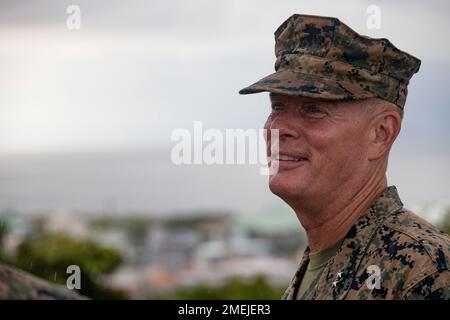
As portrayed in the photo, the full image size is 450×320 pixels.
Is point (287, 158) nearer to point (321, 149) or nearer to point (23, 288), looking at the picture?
point (321, 149)

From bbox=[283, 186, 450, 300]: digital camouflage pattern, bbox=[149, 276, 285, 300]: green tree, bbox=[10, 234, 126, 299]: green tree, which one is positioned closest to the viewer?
bbox=[283, 186, 450, 300]: digital camouflage pattern

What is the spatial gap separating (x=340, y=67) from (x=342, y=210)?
617mm

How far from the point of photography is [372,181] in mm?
3521

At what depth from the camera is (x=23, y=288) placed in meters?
2.95

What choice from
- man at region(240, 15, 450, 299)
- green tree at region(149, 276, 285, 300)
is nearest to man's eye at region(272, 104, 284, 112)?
man at region(240, 15, 450, 299)

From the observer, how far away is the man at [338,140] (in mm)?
3396

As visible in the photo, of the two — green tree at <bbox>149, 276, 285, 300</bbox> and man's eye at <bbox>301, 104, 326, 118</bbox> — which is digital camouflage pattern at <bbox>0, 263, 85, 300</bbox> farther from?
green tree at <bbox>149, 276, 285, 300</bbox>

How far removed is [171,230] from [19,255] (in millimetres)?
10062

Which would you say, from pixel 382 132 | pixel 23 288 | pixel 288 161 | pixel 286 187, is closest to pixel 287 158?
pixel 288 161

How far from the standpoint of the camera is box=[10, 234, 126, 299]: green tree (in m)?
10.1

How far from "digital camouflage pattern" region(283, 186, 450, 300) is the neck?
0.13 ft

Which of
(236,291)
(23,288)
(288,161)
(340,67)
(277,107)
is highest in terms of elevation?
(340,67)

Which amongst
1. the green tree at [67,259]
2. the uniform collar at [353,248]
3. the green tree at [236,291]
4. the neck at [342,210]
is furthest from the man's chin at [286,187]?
the green tree at [67,259]
